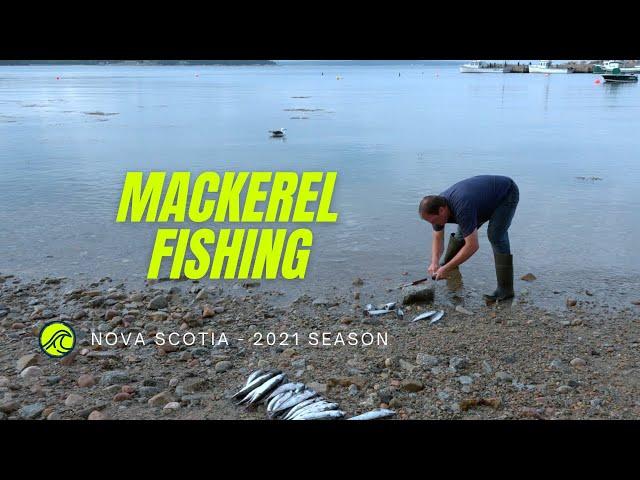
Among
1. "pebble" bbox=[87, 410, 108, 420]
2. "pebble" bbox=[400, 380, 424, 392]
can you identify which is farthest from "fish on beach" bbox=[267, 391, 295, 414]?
"pebble" bbox=[87, 410, 108, 420]

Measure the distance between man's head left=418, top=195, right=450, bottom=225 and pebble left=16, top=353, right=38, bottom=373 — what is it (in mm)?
4146

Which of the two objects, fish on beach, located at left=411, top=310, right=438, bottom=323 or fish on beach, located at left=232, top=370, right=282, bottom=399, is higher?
fish on beach, located at left=232, top=370, right=282, bottom=399

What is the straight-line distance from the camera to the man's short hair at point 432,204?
6.41 meters

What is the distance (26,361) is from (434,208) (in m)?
4.31

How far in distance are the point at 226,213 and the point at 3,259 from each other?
145 inches

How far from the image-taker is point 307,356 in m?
5.68

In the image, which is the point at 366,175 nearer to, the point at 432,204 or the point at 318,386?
the point at 432,204

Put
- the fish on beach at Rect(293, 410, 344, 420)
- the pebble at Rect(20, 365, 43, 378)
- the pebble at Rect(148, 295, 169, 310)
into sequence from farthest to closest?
the pebble at Rect(148, 295, 169, 310)
the pebble at Rect(20, 365, 43, 378)
the fish on beach at Rect(293, 410, 344, 420)

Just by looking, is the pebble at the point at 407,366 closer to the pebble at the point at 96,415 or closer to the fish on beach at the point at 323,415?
the fish on beach at the point at 323,415

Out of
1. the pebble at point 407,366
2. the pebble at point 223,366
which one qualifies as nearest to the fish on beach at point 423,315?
the pebble at point 407,366

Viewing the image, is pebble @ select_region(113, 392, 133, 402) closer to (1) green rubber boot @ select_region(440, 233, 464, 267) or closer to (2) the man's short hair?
(2) the man's short hair

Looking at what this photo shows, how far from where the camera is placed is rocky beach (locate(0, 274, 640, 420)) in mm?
4734

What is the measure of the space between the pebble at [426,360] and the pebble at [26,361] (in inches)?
139

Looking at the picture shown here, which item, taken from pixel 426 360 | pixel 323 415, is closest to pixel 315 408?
pixel 323 415
